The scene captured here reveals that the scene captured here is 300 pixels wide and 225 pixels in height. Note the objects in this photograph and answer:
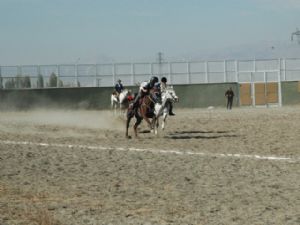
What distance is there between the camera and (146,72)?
219ft

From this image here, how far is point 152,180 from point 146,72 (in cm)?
5221

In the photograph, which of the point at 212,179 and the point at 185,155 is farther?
the point at 185,155

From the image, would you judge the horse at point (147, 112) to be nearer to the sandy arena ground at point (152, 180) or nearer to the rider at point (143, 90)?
the rider at point (143, 90)

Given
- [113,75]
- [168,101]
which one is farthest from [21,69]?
[168,101]

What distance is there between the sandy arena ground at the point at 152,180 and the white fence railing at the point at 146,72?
36655 mm

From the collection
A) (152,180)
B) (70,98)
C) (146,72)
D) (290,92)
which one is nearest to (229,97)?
(290,92)

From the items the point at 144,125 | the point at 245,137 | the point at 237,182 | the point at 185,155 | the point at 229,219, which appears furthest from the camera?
the point at 144,125

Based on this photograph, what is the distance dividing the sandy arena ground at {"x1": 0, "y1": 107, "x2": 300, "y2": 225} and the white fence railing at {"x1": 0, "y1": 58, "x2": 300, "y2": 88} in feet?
120

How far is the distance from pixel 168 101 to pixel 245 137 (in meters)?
4.40

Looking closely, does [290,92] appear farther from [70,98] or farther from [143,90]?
[143,90]

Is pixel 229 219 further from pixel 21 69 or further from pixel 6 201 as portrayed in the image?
pixel 21 69

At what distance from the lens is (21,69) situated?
63281 millimetres

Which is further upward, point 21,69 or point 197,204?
point 21,69

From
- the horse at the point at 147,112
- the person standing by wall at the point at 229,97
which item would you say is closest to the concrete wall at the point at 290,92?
the person standing by wall at the point at 229,97
